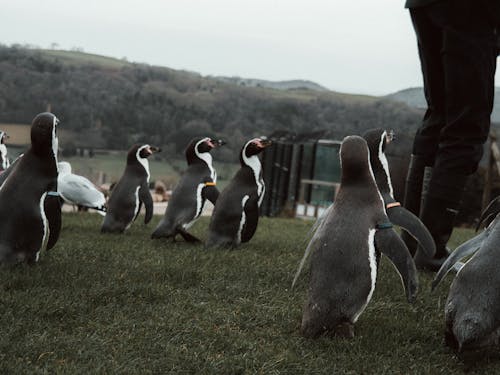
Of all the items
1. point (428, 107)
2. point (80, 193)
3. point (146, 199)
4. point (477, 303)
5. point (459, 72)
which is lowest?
point (80, 193)

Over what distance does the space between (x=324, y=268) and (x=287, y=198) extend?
1223 centimetres

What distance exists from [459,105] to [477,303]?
1583 mm

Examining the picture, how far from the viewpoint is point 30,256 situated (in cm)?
350

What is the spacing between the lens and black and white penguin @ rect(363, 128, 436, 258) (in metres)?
2.79

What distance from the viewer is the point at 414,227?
9.28ft

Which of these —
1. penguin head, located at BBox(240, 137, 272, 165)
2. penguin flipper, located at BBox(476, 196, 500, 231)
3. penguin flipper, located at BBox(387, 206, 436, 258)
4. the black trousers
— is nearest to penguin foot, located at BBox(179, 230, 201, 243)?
penguin head, located at BBox(240, 137, 272, 165)

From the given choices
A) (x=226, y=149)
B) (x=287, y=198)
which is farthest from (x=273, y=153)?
(x=226, y=149)

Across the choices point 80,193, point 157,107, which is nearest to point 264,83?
point 157,107

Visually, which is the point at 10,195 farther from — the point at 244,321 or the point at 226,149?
the point at 226,149

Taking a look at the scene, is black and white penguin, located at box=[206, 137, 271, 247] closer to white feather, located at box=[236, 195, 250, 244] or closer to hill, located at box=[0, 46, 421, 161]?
white feather, located at box=[236, 195, 250, 244]

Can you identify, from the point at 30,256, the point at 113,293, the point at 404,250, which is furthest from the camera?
the point at 30,256

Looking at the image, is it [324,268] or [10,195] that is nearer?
[324,268]

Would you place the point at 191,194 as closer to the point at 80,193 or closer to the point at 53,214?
the point at 53,214

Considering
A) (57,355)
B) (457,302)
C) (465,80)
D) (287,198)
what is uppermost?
(465,80)
